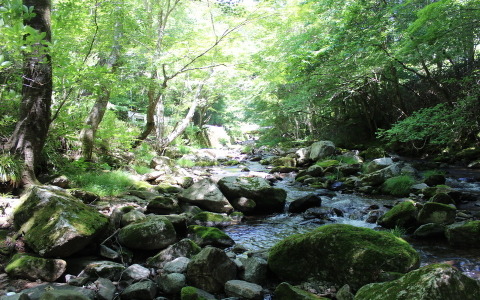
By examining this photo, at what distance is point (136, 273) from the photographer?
3705 mm

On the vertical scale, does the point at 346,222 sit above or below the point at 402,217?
below

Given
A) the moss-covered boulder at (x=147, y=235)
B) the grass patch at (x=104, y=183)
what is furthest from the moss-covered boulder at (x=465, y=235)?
the grass patch at (x=104, y=183)

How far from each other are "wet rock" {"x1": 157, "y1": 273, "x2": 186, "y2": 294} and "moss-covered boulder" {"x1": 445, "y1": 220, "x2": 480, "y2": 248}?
4.21 meters

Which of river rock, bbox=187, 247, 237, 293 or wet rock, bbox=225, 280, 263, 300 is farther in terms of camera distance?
river rock, bbox=187, 247, 237, 293

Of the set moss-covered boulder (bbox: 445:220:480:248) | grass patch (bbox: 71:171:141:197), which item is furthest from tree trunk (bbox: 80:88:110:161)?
moss-covered boulder (bbox: 445:220:480:248)

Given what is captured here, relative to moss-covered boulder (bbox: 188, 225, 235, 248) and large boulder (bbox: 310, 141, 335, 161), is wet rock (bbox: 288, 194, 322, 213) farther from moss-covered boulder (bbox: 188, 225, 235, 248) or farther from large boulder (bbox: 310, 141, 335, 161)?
large boulder (bbox: 310, 141, 335, 161)

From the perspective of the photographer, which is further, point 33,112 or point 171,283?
point 33,112

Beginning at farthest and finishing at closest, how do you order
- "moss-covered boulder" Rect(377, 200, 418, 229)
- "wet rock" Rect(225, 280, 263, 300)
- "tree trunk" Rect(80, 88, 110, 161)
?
"tree trunk" Rect(80, 88, 110, 161) → "moss-covered boulder" Rect(377, 200, 418, 229) → "wet rock" Rect(225, 280, 263, 300)

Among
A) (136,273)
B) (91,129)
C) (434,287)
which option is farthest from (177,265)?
(91,129)

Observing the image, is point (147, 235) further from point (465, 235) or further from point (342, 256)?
point (465, 235)

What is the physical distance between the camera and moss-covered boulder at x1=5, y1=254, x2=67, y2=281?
132 inches

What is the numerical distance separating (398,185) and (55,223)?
27.4 ft

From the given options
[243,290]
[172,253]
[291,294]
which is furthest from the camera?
[172,253]

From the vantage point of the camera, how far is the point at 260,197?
7.50m
